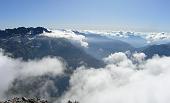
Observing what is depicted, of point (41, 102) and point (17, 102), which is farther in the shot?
point (41, 102)
